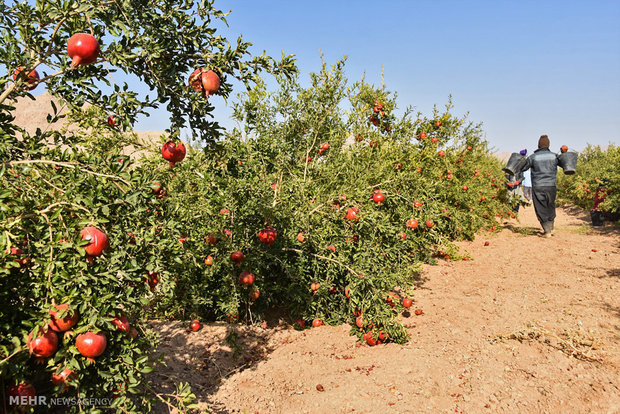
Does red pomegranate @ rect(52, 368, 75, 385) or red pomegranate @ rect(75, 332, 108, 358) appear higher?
red pomegranate @ rect(75, 332, 108, 358)

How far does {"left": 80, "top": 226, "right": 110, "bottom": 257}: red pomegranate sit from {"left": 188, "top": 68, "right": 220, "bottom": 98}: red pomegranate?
3.48ft

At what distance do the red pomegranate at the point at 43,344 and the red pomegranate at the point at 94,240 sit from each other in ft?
1.44

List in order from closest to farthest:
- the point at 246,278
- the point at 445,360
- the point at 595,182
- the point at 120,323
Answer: the point at 120,323, the point at 445,360, the point at 246,278, the point at 595,182

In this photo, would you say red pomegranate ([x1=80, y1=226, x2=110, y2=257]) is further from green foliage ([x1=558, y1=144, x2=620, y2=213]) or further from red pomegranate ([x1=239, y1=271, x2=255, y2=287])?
green foliage ([x1=558, y1=144, x2=620, y2=213])

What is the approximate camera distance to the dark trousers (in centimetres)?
885

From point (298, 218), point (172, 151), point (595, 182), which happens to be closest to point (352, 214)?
point (298, 218)

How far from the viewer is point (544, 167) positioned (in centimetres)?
898

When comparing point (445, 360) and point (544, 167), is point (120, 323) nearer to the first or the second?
point (445, 360)

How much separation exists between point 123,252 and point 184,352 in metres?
2.55

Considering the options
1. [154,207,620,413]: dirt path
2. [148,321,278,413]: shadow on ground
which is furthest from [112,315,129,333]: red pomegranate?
[148,321,278,413]: shadow on ground

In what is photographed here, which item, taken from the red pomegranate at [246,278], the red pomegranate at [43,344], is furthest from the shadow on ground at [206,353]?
the red pomegranate at [43,344]

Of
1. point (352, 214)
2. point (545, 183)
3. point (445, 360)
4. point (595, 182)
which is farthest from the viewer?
point (595, 182)

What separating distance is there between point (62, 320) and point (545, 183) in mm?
10004

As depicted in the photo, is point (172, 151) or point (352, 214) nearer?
point (172, 151)
